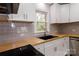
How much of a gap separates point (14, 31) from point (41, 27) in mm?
426

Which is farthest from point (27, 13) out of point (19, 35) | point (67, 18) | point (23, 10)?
point (67, 18)


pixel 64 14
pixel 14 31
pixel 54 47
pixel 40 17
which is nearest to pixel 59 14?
pixel 64 14

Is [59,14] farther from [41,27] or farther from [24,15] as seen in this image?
[24,15]

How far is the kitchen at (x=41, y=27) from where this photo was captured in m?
1.17

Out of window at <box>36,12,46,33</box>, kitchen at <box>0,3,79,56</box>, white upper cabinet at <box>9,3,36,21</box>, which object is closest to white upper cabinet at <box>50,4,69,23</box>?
kitchen at <box>0,3,79,56</box>

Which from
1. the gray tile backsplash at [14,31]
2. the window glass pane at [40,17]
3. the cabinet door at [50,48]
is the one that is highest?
the window glass pane at [40,17]

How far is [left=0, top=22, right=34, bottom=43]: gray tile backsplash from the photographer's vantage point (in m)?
1.33

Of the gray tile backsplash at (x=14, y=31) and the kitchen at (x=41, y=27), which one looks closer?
the kitchen at (x=41, y=27)

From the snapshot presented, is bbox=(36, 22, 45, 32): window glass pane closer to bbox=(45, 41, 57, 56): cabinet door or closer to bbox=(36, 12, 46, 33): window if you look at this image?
bbox=(36, 12, 46, 33): window

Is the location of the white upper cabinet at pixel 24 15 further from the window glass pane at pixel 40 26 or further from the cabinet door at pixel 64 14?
the cabinet door at pixel 64 14

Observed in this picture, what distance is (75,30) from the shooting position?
1280mm

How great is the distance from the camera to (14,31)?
4.56 ft

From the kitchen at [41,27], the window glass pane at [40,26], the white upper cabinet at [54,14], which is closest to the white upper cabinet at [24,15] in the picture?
the kitchen at [41,27]

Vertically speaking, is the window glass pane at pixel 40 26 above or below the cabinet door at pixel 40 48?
above
